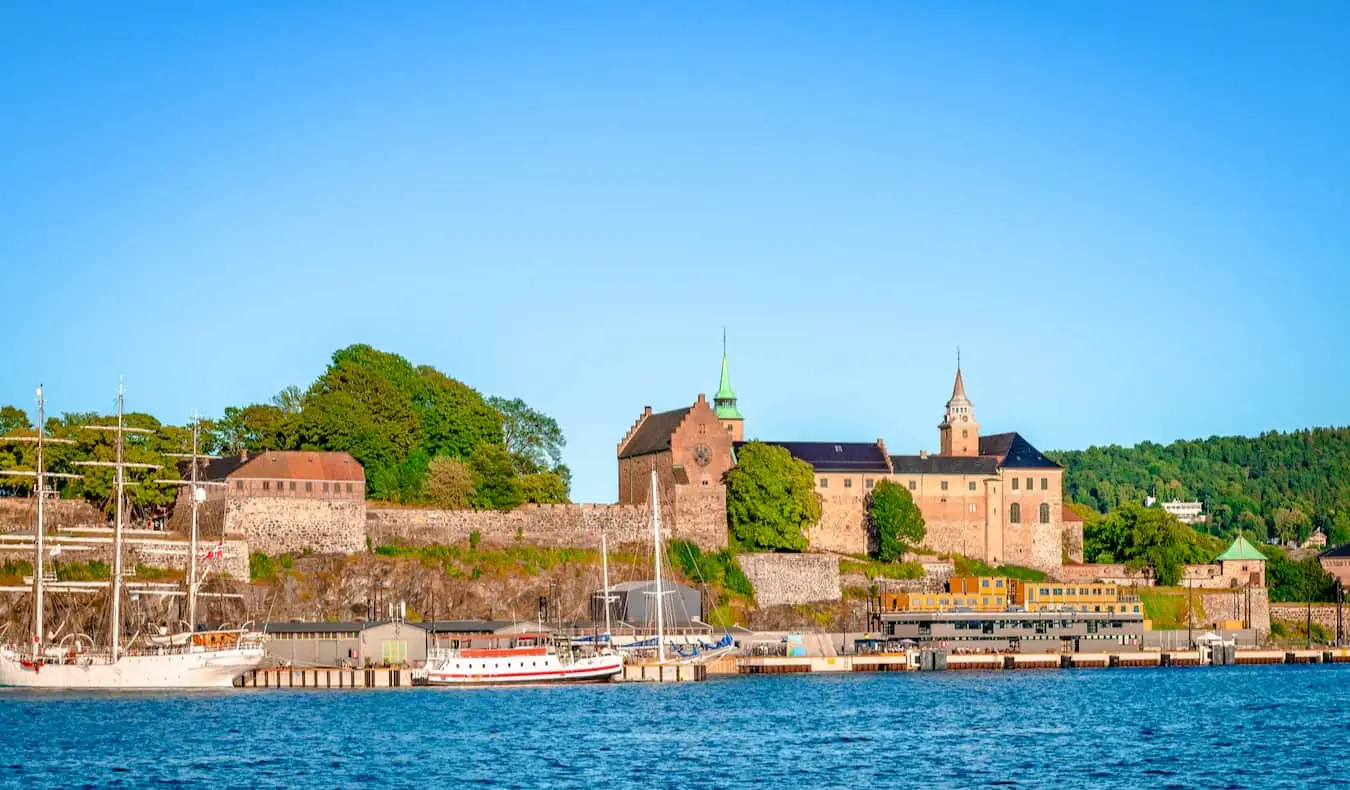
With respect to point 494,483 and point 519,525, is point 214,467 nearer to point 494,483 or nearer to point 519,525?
point 494,483

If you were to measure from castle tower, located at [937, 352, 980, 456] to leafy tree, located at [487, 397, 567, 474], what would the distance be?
27162 millimetres

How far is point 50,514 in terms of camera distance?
106 m

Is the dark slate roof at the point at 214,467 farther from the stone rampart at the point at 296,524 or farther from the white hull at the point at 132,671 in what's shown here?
the white hull at the point at 132,671

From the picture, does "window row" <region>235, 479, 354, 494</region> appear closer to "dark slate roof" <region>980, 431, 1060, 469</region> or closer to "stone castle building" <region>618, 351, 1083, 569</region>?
"stone castle building" <region>618, 351, 1083, 569</region>

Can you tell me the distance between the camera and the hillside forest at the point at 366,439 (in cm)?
10956

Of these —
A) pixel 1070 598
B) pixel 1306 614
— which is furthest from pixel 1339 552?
pixel 1070 598

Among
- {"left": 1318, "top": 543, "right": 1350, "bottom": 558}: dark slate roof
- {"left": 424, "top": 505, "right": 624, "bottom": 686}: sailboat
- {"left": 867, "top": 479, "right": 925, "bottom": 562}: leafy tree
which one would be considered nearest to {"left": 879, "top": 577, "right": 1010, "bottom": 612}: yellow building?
{"left": 867, "top": 479, "right": 925, "bottom": 562}: leafy tree

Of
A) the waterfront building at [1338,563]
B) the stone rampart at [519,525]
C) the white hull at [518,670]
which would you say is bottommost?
the white hull at [518,670]

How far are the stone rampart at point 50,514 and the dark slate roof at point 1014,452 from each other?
2352 inches

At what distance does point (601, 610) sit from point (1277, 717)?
42083 mm

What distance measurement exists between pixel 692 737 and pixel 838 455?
6401cm

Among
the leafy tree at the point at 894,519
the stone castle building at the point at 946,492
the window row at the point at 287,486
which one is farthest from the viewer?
the stone castle building at the point at 946,492

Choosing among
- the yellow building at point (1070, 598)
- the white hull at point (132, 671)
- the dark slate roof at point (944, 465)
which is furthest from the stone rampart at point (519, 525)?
the white hull at point (132, 671)

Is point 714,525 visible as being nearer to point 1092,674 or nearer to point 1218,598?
point 1092,674
